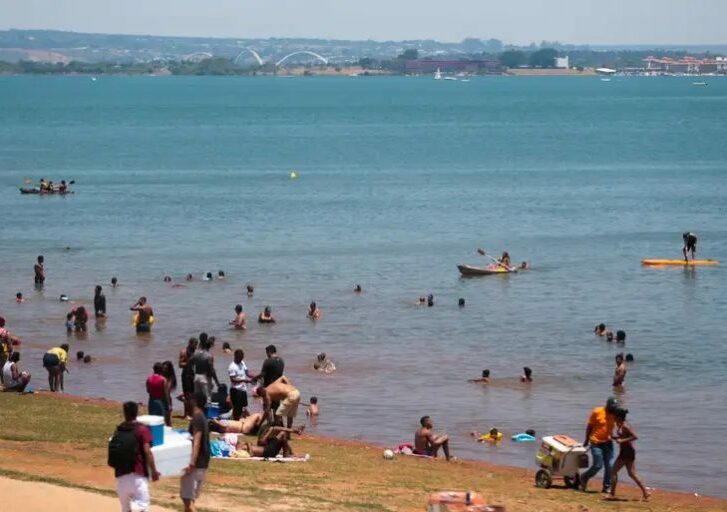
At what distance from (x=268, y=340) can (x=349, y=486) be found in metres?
19.5

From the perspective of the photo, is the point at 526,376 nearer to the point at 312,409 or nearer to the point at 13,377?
the point at 312,409

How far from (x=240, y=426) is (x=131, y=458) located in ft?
28.6

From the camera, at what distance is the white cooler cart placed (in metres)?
21.7

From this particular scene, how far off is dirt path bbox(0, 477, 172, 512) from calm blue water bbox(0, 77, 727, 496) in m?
11.5

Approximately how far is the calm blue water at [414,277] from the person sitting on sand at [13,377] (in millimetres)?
→ 3577

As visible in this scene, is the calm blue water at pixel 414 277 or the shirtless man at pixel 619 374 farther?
the shirtless man at pixel 619 374

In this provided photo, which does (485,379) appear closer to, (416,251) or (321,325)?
(321,325)

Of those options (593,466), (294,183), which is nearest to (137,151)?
(294,183)

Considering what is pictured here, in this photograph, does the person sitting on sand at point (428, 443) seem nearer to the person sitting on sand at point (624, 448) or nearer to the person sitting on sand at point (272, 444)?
the person sitting on sand at point (272, 444)

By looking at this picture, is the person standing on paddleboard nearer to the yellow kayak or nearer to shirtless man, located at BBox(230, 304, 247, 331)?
the yellow kayak

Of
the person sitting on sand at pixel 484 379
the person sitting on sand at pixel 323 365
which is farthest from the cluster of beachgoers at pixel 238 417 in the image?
the person sitting on sand at pixel 323 365

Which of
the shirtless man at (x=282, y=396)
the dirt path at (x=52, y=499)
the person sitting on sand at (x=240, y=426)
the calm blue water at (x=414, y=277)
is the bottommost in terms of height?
the calm blue water at (x=414, y=277)

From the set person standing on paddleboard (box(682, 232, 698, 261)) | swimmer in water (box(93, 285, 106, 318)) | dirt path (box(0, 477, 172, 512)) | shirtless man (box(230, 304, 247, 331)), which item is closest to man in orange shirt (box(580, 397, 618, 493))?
dirt path (box(0, 477, 172, 512))

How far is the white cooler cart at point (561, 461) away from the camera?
71.2ft
